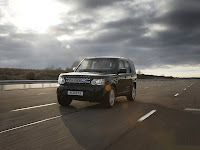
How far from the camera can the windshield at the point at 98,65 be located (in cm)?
1038

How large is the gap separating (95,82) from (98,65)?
1765mm

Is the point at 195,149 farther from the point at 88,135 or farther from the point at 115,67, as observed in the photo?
the point at 115,67

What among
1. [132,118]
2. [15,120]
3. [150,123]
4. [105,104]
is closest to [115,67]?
[105,104]

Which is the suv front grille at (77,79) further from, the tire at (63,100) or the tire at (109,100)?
the tire at (109,100)

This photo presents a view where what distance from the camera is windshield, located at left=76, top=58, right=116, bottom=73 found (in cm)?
1038

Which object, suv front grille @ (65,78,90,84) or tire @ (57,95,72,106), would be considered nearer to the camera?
suv front grille @ (65,78,90,84)

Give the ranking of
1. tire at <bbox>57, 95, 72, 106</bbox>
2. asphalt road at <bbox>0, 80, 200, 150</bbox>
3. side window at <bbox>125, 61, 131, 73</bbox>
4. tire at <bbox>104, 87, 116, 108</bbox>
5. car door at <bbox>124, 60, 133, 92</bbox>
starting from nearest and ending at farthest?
1. asphalt road at <bbox>0, 80, 200, 150</bbox>
2. tire at <bbox>104, 87, 116, 108</bbox>
3. tire at <bbox>57, 95, 72, 106</bbox>
4. car door at <bbox>124, 60, 133, 92</bbox>
5. side window at <bbox>125, 61, 131, 73</bbox>

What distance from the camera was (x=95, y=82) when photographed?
910cm

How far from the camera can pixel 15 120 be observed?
6.82 meters

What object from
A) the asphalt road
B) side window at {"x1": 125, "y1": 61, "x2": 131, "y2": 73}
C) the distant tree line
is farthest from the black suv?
the distant tree line

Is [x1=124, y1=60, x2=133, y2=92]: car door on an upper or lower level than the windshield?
lower

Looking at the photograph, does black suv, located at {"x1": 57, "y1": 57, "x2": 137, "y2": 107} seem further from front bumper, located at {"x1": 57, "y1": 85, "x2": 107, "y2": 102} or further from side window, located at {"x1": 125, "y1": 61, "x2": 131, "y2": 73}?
side window, located at {"x1": 125, "y1": 61, "x2": 131, "y2": 73}

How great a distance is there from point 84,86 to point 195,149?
5255 mm

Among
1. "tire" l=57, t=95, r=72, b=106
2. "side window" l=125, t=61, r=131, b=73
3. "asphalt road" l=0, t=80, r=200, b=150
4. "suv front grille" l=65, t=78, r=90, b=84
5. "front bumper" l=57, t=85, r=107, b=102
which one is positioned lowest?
"asphalt road" l=0, t=80, r=200, b=150
